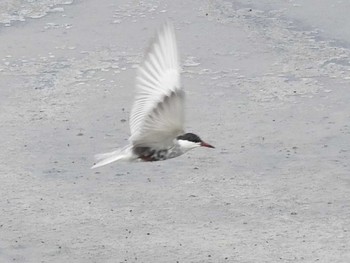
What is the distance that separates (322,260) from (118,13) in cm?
450

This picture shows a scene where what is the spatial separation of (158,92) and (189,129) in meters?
2.27

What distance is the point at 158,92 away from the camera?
5789mm

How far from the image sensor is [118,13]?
1028 cm

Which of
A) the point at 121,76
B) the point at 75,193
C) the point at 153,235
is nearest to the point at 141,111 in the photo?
the point at 153,235

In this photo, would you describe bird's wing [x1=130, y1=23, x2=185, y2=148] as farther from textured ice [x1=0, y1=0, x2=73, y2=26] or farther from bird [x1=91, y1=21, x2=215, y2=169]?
textured ice [x1=0, y1=0, x2=73, y2=26]

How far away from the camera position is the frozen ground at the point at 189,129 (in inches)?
259

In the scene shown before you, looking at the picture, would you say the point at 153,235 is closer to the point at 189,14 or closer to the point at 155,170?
the point at 155,170

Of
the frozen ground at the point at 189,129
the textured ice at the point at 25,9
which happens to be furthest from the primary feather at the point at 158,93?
the textured ice at the point at 25,9

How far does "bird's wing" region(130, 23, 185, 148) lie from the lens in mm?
5754

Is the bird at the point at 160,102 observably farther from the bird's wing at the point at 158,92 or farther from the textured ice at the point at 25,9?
the textured ice at the point at 25,9

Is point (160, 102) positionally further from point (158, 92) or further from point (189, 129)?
Result: point (189, 129)

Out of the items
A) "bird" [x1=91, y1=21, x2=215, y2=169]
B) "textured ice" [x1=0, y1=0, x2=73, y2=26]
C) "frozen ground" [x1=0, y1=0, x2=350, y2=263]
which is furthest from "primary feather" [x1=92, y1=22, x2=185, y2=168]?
"textured ice" [x1=0, y1=0, x2=73, y2=26]

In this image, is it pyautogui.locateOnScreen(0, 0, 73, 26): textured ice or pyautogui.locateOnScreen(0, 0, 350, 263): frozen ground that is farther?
pyautogui.locateOnScreen(0, 0, 73, 26): textured ice

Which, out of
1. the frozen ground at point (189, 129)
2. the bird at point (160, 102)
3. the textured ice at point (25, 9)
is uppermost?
the bird at point (160, 102)
